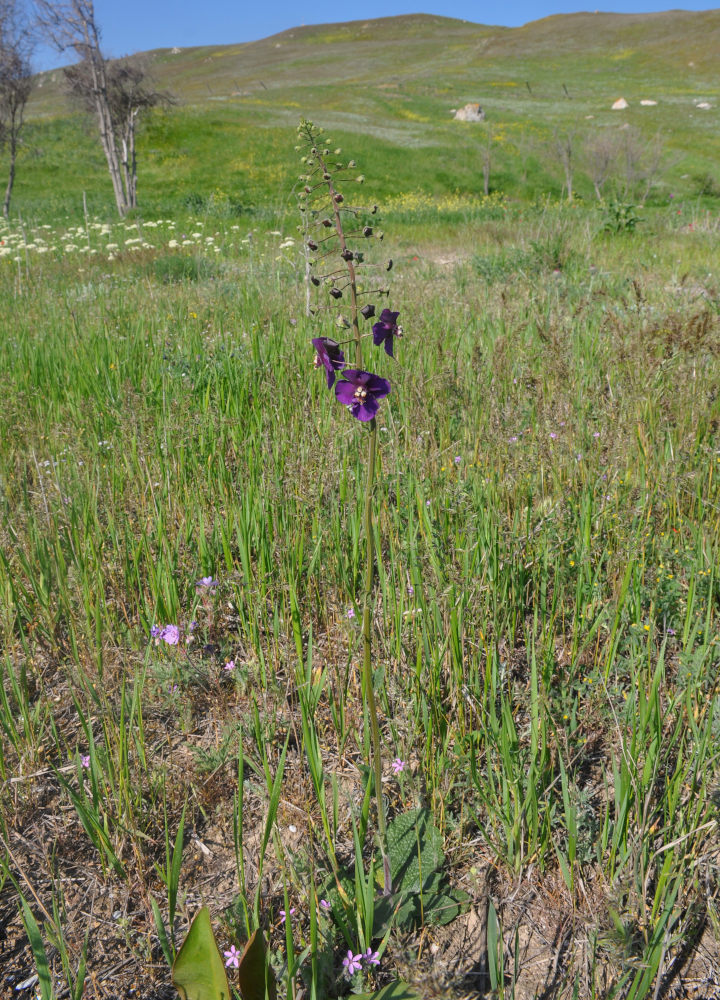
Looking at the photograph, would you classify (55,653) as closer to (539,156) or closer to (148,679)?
(148,679)

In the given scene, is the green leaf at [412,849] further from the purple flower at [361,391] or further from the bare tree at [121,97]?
the bare tree at [121,97]

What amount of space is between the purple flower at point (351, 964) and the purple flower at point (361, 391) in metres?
1.02

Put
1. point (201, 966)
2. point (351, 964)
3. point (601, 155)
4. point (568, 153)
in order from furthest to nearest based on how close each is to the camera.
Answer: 1. point (601, 155)
2. point (568, 153)
3. point (351, 964)
4. point (201, 966)

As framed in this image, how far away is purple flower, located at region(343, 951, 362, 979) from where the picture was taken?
46.3 inches

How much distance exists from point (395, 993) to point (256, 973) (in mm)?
251

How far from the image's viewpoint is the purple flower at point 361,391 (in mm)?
1293

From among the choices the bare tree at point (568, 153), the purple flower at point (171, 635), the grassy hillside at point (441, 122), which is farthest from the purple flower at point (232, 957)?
the grassy hillside at point (441, 122)

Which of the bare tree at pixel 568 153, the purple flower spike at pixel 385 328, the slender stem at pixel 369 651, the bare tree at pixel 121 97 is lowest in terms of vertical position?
the slender stem at pixel 369 651

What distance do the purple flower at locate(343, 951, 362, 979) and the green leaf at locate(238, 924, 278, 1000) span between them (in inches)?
6.0

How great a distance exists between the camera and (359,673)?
176cm

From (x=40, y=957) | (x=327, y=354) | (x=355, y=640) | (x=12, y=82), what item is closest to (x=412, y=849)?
(x=355, y=640)

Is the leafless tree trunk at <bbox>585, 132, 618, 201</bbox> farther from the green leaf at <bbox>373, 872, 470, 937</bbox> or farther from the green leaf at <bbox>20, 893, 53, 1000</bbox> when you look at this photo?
the green leaf at <bbox>20, 893, 53, 1000</bbox>

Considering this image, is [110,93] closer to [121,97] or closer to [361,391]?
[121,97]

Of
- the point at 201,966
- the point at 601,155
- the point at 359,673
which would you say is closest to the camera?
the point at 201,966
